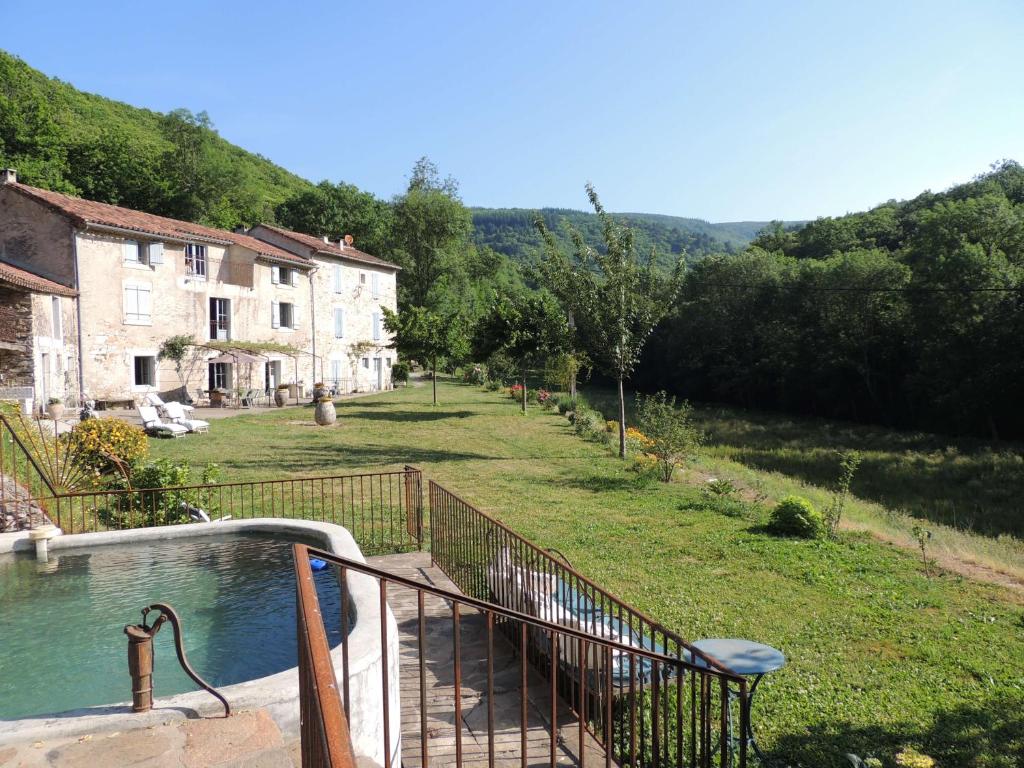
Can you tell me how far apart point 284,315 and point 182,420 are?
14.9 meters

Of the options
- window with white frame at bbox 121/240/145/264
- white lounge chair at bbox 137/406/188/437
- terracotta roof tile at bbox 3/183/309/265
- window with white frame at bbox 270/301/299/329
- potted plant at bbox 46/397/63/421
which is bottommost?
white lounge chair at bbox 137/406/188/437

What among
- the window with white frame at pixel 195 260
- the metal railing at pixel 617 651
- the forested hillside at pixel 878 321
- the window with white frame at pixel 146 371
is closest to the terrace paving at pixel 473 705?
the metal railing at pixel 617 651

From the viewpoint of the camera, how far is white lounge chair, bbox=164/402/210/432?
68.6 ft

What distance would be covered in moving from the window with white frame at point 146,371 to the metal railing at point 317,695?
28403 millimetres

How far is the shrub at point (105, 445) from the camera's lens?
12.7 m

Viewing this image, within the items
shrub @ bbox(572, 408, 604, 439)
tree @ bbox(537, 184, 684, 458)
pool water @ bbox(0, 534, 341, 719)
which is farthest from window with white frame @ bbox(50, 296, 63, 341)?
pool water @ bbox(0, 534, 341, 719)

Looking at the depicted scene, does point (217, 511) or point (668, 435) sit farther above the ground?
point (668, 435)

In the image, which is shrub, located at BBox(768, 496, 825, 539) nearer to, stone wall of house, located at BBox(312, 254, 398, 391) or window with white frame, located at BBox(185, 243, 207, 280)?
window with white frame, located at BBox(185, 243, 207, 280)

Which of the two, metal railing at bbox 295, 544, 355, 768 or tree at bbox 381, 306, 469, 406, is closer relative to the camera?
metal railing at bbox 295, 544, 355, 768

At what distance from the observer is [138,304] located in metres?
27.1

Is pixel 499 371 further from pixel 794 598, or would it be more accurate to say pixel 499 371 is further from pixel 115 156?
pixel 794 598

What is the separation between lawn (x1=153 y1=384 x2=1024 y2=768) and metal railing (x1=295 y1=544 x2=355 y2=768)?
158 inches

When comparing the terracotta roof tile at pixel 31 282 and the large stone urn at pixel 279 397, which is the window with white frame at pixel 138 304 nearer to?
the terracotta roof tile at pixel 31 282

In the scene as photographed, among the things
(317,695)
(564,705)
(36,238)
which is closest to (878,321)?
(564,705)
